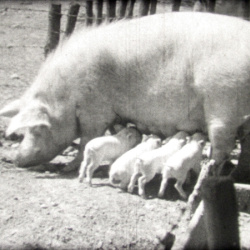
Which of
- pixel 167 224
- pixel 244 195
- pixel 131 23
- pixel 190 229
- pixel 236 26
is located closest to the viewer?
pixel 190 229

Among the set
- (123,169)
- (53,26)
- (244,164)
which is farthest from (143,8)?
(123,169)

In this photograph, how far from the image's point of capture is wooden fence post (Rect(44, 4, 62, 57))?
22.3 feet

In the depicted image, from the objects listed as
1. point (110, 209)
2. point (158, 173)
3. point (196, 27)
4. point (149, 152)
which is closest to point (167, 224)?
point (110, 209)

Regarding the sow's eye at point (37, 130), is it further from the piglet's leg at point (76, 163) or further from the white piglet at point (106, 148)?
the white piglet at point (106, 148)

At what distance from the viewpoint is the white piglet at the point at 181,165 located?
14.2 ft

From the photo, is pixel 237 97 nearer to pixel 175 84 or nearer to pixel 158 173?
pixel 175 84

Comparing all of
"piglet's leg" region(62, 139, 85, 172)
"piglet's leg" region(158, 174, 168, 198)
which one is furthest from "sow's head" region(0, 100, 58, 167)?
"piglet's leg" region(158, 174, 168, 198)

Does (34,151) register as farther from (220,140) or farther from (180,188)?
(220,140)

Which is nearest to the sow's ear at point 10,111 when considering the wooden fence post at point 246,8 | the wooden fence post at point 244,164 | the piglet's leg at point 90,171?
the piglet's leg at point 90,171

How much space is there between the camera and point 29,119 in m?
5.31

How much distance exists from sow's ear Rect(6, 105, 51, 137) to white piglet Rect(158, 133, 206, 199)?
1.51 meters

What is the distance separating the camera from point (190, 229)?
340 cm

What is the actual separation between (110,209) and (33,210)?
57 centimetres

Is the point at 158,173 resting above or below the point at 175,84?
below
